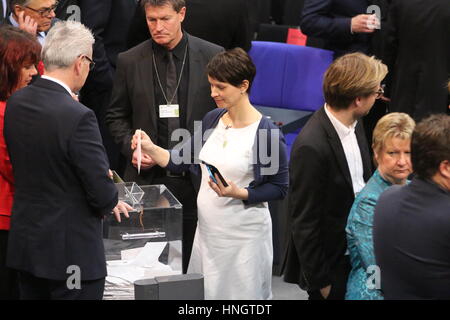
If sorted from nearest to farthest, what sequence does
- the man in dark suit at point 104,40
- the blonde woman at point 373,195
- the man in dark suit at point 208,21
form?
1. the blonde woman at point 373,195
2. the man in dark suit at point 208,21
3. the man in dark suit at point 104,40

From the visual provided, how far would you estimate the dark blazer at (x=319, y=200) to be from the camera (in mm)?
3303

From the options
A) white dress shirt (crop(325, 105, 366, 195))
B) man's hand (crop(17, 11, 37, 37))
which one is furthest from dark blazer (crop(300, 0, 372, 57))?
white dress shirt (crop(325, 105, 366, 195))

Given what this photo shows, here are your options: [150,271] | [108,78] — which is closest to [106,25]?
[108,78]

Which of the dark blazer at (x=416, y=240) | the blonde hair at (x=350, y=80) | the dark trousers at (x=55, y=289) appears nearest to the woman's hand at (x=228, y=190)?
the blonde hair at (x=350, y=80)

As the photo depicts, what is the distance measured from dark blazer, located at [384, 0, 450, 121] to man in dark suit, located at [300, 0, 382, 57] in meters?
0.18

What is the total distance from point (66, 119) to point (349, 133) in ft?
3.89

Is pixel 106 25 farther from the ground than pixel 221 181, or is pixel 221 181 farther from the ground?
pixel 106 25

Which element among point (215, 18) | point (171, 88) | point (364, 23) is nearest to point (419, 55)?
point (364, 23)

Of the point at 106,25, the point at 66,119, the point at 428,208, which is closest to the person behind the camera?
the point at 428,208

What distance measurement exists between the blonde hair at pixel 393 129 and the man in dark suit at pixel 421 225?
1.89ft

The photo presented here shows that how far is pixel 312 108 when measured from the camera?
5.93 m

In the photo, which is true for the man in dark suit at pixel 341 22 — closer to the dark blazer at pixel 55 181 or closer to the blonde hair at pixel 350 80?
the blonde hair at pixel 350 80

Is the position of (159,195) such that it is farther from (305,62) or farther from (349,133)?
(305,62)

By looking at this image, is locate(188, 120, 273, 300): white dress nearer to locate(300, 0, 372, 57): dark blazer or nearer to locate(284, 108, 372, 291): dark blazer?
locate(284, 108, 372, 291): dark blazer
